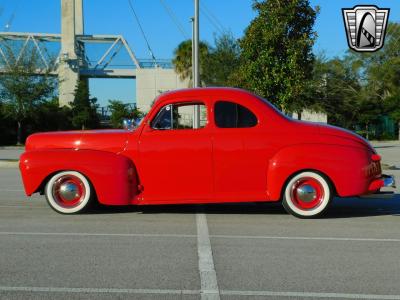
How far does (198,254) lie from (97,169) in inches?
108

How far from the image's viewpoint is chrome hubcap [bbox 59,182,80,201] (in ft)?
27.5

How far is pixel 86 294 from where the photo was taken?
4.67m

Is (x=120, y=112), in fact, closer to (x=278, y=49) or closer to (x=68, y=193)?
(x=278, y=49)

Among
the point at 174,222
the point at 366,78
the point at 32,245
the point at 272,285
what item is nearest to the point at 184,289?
the point at 272,285

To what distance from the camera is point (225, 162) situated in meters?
8.09

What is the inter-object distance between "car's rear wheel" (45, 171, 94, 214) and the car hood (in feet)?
1.54

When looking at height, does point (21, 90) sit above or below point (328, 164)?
above

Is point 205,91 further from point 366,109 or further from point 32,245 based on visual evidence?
point 366,109

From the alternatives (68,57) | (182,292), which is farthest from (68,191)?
(68,57)

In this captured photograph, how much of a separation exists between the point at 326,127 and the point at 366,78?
148ft

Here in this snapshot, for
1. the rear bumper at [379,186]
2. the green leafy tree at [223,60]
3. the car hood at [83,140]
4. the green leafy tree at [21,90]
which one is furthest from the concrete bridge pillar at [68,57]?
the rear bumper at [379,186]

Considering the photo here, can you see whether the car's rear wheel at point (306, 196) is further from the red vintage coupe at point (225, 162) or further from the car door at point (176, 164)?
the car door at point (176, 164)

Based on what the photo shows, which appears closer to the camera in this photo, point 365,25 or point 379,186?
point 379,186

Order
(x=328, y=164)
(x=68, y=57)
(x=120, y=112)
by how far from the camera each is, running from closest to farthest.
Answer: (x=328, y=164)
(x=120, y=112)
(x=68, y=57)
